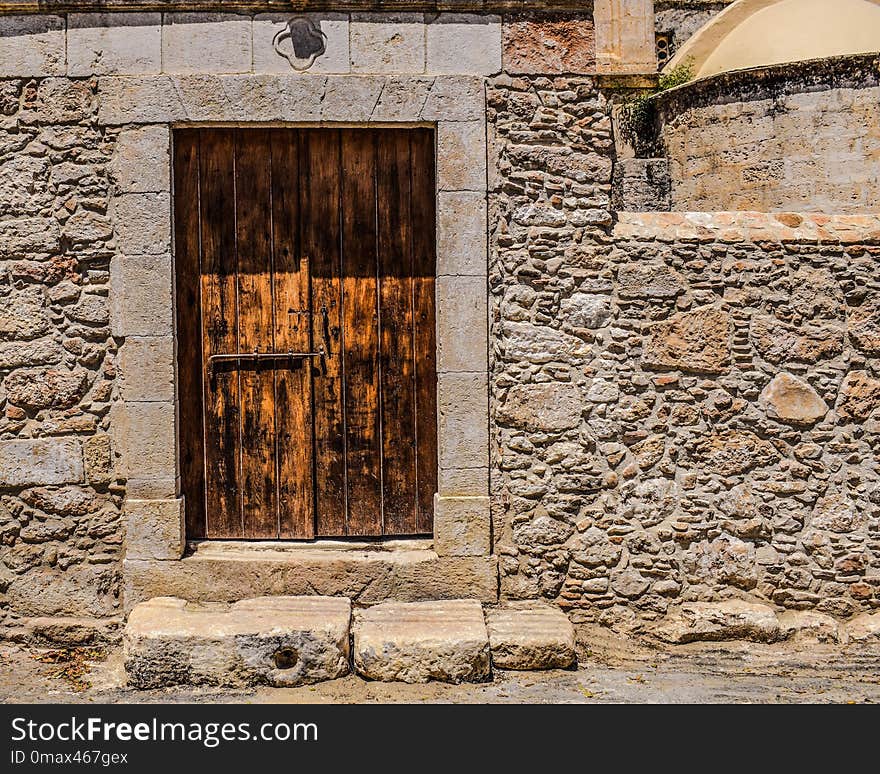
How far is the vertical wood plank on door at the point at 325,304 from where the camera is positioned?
4527 millimetres

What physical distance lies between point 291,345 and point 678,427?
83.2 inches

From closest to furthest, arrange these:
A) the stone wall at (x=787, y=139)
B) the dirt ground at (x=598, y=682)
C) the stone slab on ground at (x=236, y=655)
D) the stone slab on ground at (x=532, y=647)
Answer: the dirt ground at (x=598, y=682)
the stone slab on ground at (x=236, y=655)
the stone slab on ground at (x=532, y=647)
the stone wall at (x=787, y=139)

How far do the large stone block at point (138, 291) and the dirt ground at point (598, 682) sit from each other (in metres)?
1.67

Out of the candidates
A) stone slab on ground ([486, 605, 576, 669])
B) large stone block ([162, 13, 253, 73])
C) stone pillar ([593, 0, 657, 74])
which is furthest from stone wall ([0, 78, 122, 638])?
stone pillar ([593, 0, 657, 74])

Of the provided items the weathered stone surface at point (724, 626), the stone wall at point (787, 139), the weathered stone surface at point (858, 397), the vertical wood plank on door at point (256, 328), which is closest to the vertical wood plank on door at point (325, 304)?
the vertical wood plank on door at point (256, 328)

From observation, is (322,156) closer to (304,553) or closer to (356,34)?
(356,34)

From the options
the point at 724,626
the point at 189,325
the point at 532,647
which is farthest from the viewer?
the point at 189,325

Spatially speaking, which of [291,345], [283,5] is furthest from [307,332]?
[283,5]

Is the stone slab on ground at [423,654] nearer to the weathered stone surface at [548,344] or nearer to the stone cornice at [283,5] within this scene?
the weathered stone surface at [548,344]

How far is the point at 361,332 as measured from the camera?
4562mm

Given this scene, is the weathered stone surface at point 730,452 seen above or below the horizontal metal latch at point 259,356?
below

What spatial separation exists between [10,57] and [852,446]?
4.84m

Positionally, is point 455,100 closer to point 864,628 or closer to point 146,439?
point 146,439

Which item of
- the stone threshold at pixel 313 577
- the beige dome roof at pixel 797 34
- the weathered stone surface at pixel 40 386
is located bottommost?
the stone threshold at pixel 313 577
